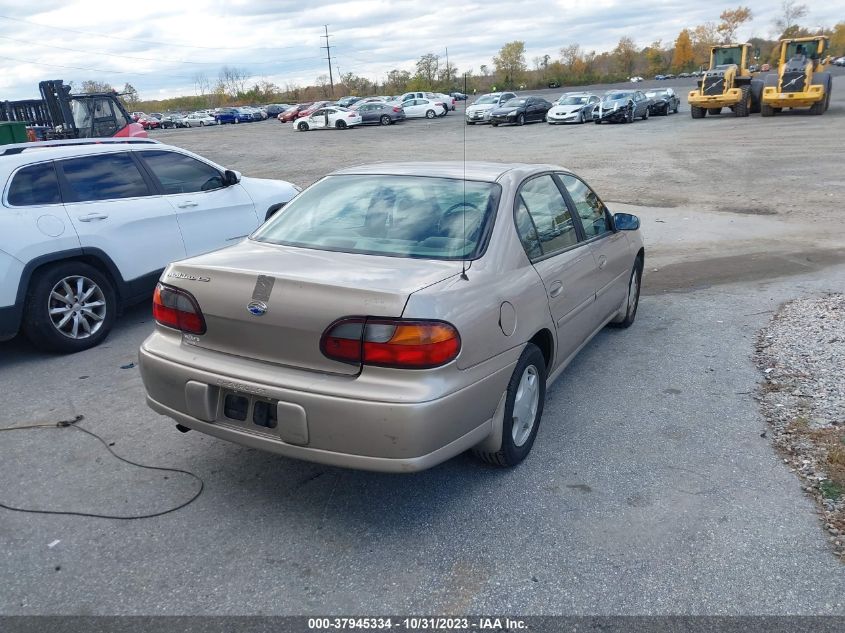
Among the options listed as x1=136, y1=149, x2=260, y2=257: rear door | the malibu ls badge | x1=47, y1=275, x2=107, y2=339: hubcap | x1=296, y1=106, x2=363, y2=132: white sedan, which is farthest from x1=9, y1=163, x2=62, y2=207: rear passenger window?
x1=296, y1=106, x2=363, y2=132: white sedan

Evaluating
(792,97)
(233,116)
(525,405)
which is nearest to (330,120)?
(792,97)

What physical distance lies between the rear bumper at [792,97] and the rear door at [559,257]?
26978 millimetres

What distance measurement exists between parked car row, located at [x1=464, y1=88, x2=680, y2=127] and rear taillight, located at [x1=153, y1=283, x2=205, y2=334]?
31.7 metres

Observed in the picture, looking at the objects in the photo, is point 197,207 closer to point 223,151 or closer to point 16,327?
point 16,327

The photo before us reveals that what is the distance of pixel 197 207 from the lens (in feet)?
22.8

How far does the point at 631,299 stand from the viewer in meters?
6.07

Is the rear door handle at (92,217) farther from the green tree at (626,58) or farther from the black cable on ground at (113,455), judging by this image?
the green tree at (626,58)

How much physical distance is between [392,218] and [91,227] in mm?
3333

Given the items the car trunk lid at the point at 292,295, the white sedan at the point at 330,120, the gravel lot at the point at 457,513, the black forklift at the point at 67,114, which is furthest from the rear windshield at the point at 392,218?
the white sedan at the point at 330,120

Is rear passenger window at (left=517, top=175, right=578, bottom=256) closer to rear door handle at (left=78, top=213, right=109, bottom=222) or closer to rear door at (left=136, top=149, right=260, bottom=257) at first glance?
rear door at (left=136, top=149, right=260, bottom=257)

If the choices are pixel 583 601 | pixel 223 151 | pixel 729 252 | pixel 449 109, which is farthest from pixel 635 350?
pixel 449 109

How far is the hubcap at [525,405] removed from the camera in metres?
3.71

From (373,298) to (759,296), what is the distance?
5396 millimetres

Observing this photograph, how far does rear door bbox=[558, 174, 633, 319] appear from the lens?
4.89 m
